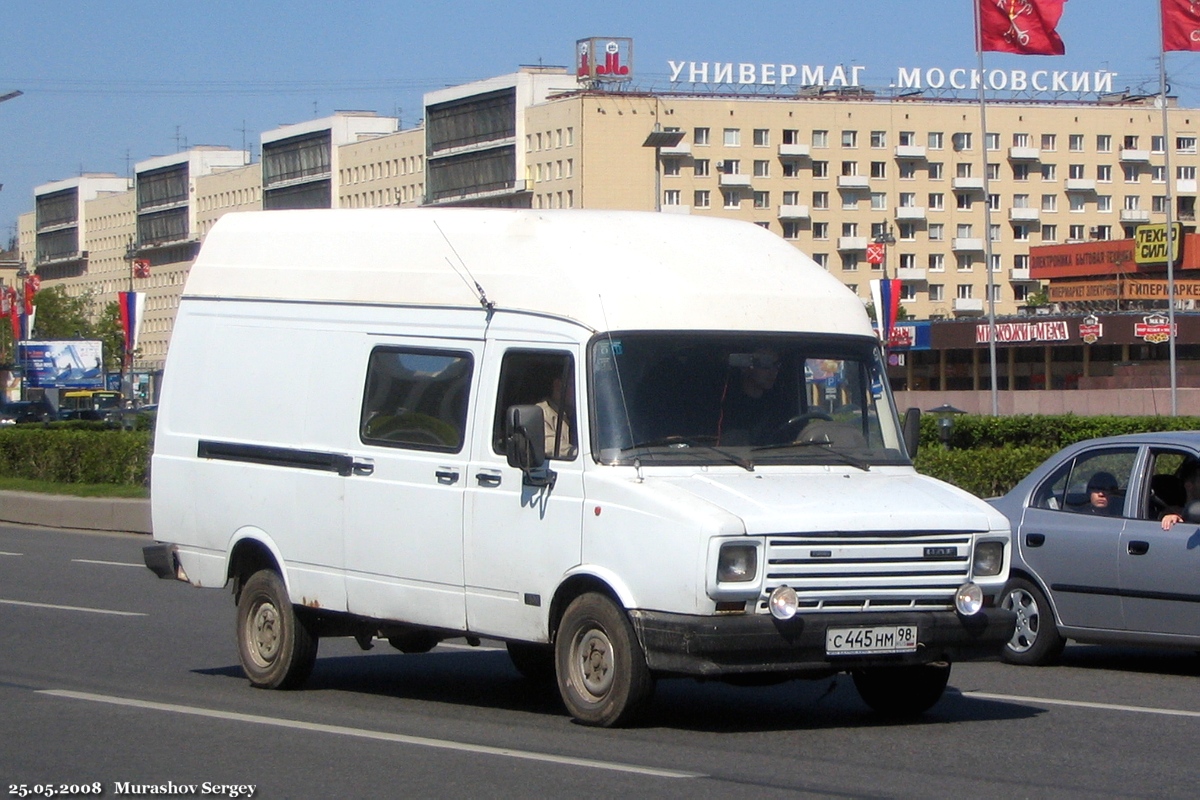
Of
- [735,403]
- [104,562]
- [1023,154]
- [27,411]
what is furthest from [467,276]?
[1023,154]

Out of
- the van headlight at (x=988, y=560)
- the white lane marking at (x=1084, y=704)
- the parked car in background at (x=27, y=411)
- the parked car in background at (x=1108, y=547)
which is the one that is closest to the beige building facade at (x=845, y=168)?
the parked car in background at (x=27, y=411)

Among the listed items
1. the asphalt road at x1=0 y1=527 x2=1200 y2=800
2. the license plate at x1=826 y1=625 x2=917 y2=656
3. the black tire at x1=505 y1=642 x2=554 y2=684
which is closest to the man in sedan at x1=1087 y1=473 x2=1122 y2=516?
the asphalt road at x1=0 y1=527 x2=1200 y2=800

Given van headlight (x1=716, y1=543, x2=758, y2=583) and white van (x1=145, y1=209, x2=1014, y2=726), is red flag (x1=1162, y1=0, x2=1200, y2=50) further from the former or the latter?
van headlight (x1=716, y1=543, x2=758, y2=583)

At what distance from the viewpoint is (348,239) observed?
1071 cm

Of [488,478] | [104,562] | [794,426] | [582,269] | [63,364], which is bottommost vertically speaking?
[104,562]

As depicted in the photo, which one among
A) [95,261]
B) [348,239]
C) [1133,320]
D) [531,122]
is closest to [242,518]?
[348,239]

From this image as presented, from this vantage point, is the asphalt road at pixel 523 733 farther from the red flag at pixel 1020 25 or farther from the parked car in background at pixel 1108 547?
the red flag at pixel 1020 25

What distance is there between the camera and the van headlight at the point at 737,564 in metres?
8.40

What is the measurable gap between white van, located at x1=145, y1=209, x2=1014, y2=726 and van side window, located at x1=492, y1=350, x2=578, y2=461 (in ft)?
0.05

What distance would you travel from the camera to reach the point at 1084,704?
10.2 meters

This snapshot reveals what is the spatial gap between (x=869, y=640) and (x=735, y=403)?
1.44 m

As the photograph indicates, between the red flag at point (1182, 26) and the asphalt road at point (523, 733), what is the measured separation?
Answer: 1296 inches

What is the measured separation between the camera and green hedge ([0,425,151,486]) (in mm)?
30344

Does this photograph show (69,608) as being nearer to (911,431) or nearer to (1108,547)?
(911,431)
